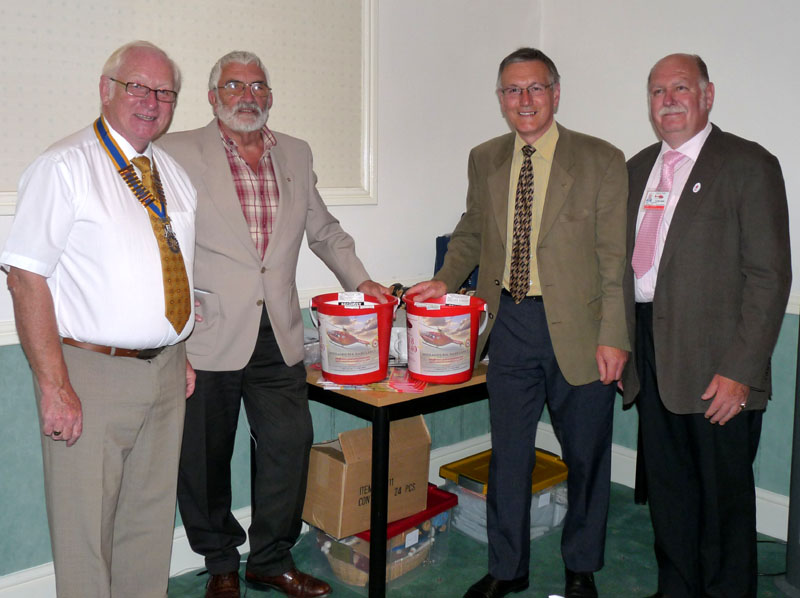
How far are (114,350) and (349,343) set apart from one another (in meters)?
0.85

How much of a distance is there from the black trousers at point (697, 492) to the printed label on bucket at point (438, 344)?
1.99ft

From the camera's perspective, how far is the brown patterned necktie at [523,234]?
8.60 ft

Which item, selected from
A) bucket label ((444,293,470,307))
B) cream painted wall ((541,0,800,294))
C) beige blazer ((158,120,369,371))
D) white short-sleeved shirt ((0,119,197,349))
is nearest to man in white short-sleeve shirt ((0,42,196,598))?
white short-sleeved shirt ((0,119,197,349))

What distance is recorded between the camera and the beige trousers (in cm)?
203

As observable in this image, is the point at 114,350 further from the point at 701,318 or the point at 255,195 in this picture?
the point at 701,318

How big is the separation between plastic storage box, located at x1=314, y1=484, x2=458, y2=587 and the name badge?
4.91 feet

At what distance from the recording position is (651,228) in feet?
8.14

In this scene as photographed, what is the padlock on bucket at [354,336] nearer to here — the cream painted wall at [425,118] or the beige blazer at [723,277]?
the cream painted wall at [425,118]

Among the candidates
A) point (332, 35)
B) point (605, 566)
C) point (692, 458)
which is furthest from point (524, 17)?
point (605, 566)

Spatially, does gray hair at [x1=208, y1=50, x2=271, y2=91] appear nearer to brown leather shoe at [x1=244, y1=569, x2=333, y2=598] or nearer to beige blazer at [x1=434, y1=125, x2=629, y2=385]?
beige blazer at [x1=434, y1=125, x2=629, y2=385]

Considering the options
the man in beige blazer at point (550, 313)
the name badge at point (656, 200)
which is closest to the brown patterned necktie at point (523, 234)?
the man in beige blazer at point (550, 313)

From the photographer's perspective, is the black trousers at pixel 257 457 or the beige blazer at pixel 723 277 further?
the black trousers at pixel 257 457

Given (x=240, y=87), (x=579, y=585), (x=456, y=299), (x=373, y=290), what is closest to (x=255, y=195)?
(x=240, y=87)

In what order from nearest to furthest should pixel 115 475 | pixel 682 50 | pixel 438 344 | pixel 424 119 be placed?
1. pixel 115 475
2. pixel 438 344
3. pixel 682 50
4. pixel 424 119
